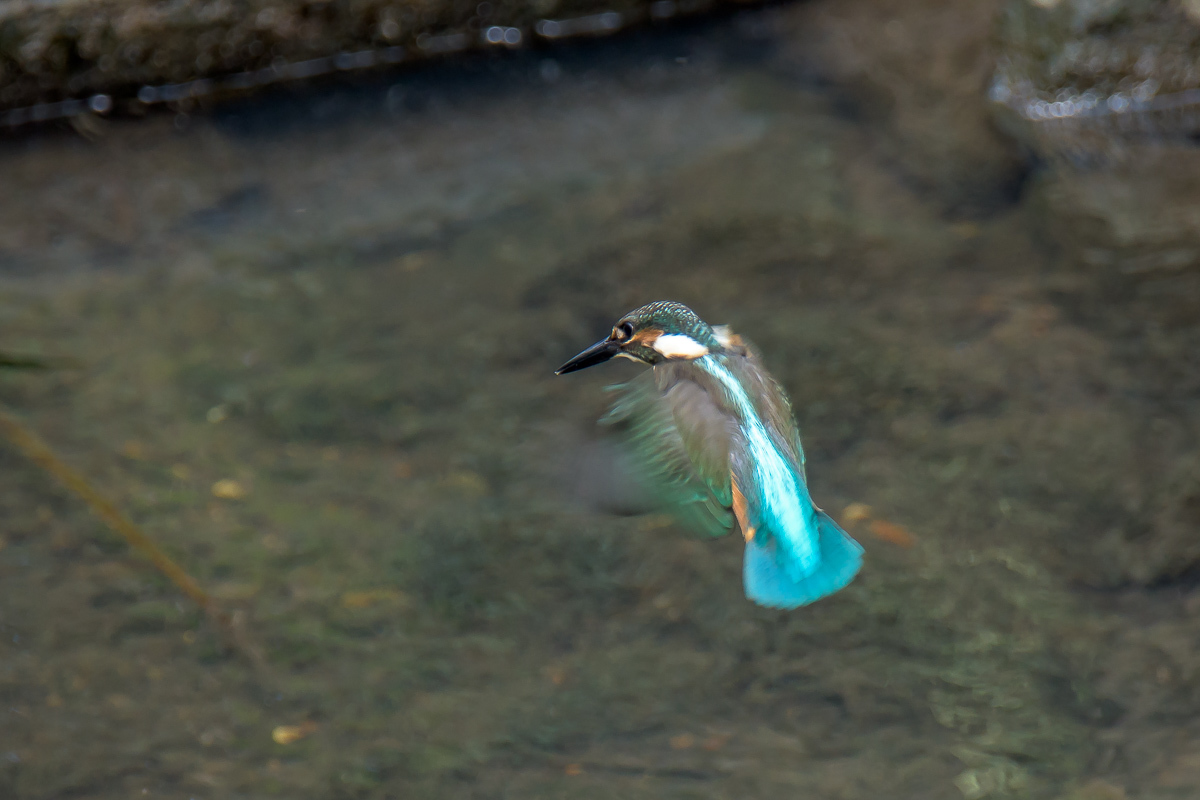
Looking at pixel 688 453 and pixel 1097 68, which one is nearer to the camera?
pixel 688 453

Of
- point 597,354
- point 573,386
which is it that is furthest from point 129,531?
point 597,354

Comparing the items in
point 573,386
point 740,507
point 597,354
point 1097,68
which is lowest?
point 573,386

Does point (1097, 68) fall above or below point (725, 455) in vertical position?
below

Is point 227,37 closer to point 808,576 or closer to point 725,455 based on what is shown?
point 725,455

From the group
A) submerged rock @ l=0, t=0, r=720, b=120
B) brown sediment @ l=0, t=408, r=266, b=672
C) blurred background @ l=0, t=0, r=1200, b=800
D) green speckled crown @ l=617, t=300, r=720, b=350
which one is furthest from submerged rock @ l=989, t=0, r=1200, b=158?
brown sediment @ l=0, t=408, r=266, b=672

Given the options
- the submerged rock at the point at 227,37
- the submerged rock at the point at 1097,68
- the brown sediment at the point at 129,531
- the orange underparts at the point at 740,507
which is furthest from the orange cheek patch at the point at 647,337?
the submerged rock at the point at 227,37

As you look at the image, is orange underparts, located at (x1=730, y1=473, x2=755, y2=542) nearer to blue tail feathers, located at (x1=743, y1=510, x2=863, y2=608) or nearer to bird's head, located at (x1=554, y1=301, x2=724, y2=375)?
blue tail feathers, located at (x1=743, y1=510, x2=863, y2=608)

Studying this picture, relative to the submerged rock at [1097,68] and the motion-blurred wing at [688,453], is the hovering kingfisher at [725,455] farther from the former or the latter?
the submerged rock at [1097,68]
